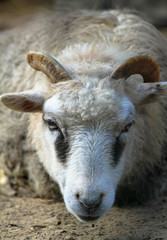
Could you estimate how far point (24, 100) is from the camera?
421 cm

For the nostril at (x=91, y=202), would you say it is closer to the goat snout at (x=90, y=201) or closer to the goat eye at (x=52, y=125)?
the goat snout at (x=90, y=201)

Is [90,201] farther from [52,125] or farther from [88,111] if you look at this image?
[52,125]

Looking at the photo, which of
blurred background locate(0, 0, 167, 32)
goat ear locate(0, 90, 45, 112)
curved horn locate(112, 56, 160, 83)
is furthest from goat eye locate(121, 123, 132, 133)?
blurred background locate(0, 0, 167, 32)

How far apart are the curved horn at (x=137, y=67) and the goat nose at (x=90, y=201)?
1.25m

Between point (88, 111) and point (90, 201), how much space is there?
2.64 feet

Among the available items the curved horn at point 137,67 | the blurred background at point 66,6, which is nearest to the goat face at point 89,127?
the curved horn at point 137,67

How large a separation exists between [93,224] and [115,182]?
0.59 meters

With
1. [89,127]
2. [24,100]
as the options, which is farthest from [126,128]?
[24,100]

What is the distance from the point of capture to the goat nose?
3.42m

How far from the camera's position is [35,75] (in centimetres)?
540

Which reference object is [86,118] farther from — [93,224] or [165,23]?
[165,23]

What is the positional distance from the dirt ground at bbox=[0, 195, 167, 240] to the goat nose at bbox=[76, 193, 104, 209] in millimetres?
592

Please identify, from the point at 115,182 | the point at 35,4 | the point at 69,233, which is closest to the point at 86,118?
the point at 115,182

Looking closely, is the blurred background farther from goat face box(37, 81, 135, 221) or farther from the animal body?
goat face box(37, 81, 135, 221)
